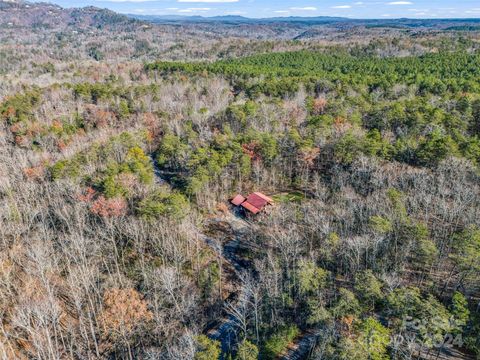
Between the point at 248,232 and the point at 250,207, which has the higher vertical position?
the point at 250,207

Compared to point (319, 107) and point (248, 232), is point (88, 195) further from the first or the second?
point (319, 107)

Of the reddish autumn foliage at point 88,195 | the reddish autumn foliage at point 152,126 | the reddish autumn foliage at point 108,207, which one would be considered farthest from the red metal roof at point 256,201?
the reddish autumn foliage at point 152,126

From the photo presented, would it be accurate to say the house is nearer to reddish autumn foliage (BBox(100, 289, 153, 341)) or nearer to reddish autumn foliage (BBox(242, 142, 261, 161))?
reddish autumn foliage (BBox(242, 142, 261, 161))

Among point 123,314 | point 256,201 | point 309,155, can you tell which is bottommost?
point 123,314

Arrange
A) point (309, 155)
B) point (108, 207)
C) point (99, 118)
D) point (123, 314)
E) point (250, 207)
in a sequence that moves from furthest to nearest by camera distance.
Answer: point (99, 118) < point (309, 155) < point (250, 207) < point (108, 207) < point (123, 314)

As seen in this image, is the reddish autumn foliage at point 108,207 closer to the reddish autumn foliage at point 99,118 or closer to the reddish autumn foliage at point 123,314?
the reddish autumn foliage at point 123,314

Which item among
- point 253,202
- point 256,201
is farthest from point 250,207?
point 256,201
